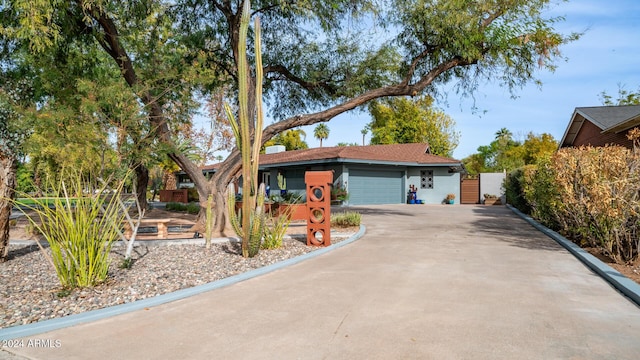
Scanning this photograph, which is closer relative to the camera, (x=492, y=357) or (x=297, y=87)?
(x=492, y=357)

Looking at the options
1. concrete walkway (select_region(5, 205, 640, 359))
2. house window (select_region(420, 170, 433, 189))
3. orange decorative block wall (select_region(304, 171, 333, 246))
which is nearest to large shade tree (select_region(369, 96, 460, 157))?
house window (select_region(420, 170, 433, 189))

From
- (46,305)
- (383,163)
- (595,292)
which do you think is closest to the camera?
(46,305)

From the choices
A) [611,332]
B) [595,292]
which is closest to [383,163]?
[595,292]

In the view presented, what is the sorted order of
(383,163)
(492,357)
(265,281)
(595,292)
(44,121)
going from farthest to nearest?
(383,163) → (44,121) → (265,281) → (595,292) → (492,357)

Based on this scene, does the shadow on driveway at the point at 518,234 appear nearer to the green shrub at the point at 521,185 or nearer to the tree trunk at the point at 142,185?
the green shrub at the point at 521,185

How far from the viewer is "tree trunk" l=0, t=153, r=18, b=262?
24.6 ft

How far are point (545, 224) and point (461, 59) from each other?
5949mm

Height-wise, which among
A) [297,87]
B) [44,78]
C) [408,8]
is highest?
[408,8]

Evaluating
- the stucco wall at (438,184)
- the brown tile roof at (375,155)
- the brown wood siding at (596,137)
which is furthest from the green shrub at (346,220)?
the stucco wall at (438,184)

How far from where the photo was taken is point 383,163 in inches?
1048

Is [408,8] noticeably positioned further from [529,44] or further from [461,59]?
[529,44]

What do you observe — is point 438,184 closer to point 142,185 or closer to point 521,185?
point 521,185

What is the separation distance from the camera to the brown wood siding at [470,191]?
30.9 m

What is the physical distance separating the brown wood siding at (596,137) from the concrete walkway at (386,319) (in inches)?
382
